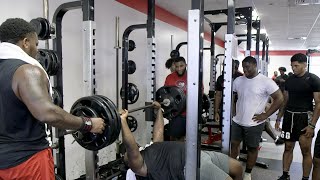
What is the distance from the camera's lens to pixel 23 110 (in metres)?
1.19

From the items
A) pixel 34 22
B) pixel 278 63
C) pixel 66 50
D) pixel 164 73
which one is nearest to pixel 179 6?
pixel 164 73

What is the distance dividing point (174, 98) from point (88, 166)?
764mm

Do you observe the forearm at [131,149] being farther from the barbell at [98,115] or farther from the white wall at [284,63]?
the white wall at [284,63]

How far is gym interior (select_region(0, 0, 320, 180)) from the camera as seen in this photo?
1478mm

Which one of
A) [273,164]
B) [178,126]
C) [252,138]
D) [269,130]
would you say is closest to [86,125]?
[178,126]

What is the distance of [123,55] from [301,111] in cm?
175

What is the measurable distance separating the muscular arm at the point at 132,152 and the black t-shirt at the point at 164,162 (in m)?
0.06

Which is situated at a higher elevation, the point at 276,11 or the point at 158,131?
the point at 276,11

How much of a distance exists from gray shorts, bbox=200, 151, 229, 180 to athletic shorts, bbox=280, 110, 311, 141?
1055 mm

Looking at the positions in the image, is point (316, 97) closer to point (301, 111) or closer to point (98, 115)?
point (301, 111)

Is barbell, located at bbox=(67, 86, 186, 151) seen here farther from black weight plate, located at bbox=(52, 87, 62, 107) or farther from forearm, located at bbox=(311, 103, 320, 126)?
forearm, located at bbox=(311, 103, 320, 126)

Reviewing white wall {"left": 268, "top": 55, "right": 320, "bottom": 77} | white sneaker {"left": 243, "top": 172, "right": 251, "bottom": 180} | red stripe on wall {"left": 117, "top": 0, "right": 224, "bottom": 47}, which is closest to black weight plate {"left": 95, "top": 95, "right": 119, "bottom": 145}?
white sneaker {"left": 243, "top": 172, "right": 251, "bottom": 180}

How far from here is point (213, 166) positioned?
5.23 feet

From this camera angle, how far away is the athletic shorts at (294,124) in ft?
8.05
